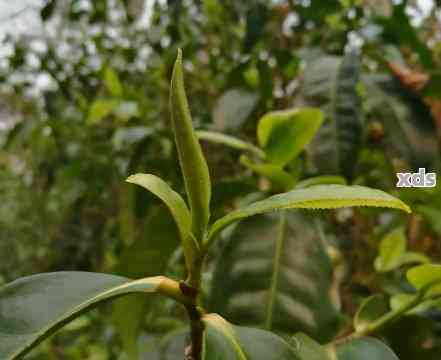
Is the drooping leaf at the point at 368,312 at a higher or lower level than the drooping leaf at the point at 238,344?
lower

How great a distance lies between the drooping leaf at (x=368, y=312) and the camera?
24.7 inches

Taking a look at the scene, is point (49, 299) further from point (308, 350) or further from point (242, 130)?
point (242, 130)

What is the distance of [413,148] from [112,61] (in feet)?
→ 4.14

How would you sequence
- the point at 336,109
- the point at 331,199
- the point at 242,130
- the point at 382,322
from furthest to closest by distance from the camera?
the point at 242,130, the point at 336,109, the point at 382,322, the point at 331,199

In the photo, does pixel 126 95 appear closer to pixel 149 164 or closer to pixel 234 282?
pixel 149 164

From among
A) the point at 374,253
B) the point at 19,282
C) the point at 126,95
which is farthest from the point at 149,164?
the point at 19,282

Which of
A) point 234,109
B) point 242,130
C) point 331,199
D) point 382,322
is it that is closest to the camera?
point 331,199

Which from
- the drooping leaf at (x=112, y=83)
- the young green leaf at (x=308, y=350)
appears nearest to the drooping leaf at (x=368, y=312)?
the young green leaf at (x=308, y=350)

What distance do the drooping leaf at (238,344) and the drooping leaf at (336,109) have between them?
40 centimetres

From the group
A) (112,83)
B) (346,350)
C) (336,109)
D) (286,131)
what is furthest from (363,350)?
(112,83)

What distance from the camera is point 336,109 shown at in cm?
85

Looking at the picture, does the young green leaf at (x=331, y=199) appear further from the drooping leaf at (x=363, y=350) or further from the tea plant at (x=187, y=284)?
the drooping leaf at (x=363, y=350)

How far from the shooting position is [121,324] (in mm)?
682

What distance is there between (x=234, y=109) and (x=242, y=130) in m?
0.34
